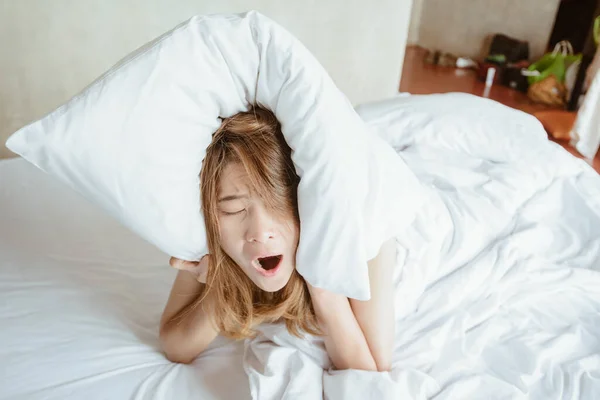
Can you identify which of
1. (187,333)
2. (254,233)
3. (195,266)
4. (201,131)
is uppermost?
(201,131)

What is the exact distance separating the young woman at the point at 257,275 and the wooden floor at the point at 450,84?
102 inches

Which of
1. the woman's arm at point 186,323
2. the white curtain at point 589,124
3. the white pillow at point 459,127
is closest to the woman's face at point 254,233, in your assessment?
the woman's arm at point 186,323

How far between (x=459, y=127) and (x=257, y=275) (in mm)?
814

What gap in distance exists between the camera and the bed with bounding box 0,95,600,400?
2.64 ft

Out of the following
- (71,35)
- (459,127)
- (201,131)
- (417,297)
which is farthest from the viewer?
(71,35)

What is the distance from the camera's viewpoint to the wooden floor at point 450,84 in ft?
10.4

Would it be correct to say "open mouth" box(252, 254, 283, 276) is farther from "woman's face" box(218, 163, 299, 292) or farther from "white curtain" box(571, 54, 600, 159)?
"white curtain" box(571, 54, 600, 159)

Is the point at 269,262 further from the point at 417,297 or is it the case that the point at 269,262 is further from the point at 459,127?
the point at 459,127

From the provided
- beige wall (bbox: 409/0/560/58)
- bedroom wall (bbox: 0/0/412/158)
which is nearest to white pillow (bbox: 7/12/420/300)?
bedroom wall (bbox: 0/0/412/158)

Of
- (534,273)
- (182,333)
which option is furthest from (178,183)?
(534,273)

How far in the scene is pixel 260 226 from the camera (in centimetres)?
69

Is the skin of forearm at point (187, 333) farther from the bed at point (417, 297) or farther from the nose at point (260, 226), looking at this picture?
the nose at point (260, 226)

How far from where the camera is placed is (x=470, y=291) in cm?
98

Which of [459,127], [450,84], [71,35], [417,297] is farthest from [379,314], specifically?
[450,84]
